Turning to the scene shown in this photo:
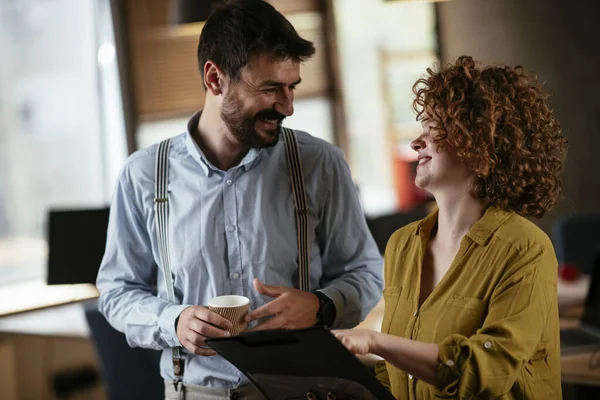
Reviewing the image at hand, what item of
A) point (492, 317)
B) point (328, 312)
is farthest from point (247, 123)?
point (492, 317)

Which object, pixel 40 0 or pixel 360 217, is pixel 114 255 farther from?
pixel 40 0

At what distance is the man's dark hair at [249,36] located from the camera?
1863mm

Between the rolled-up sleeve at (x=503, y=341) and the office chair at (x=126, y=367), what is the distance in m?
1.67

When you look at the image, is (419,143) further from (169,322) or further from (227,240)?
(169,322)

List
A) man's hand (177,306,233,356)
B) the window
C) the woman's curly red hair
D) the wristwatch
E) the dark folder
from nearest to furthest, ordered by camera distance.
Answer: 1. the dark folder
2. the woman's curly red hair
3. man's hand (177,306,233,356)
4. the wristwatch
5. the window

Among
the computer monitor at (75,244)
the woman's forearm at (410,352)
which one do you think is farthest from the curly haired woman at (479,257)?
the computer monitor at (75,244)

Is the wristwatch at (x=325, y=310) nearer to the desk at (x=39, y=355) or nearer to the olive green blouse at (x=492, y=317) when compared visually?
the olive green blouse at (x=492, y=317)

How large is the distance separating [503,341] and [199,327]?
2.06 ft

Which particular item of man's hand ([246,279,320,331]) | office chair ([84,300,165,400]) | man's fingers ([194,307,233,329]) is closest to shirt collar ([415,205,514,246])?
man's hand ([246,279,320,331])

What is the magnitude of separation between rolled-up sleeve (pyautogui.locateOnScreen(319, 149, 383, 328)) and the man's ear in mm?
321

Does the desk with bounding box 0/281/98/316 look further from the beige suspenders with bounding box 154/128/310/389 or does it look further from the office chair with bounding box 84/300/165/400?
the beige suspenders with bounding box 154/128/310/389

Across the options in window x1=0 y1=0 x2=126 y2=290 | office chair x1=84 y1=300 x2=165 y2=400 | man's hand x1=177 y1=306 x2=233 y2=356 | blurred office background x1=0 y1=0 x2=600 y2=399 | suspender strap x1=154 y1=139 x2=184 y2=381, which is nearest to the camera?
man's hand x1=177 y1=306 x2=233 y2=356

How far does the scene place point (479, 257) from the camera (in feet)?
5.07

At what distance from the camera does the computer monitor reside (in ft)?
9.58
